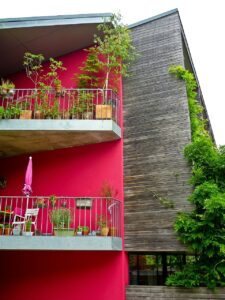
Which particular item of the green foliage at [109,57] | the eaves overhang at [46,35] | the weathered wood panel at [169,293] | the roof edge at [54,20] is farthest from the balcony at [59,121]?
the weathered wood panel at [169,293]

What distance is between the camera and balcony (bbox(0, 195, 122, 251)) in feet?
24.7

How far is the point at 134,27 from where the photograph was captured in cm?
1071

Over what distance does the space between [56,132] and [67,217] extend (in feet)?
7.74

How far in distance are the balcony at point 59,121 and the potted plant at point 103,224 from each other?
7.38 feet

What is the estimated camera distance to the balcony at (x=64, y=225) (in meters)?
7.54

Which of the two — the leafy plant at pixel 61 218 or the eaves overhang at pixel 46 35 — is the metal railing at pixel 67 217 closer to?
the leafy plant at pixel 61 218

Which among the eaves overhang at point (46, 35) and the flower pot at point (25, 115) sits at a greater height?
the eaves overhang at point (46, 35)

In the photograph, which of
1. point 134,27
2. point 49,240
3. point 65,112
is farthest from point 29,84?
point 49,240

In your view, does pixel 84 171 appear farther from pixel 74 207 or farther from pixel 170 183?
pixel 170 183

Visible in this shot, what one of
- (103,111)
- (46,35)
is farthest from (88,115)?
(46,35)

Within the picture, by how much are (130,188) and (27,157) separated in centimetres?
368

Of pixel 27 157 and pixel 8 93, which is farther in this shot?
pixel 27 157

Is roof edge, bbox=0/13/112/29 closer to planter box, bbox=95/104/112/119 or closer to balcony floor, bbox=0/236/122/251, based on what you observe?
planter box, bbox=95/104/112/119

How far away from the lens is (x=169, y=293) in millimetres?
7512
